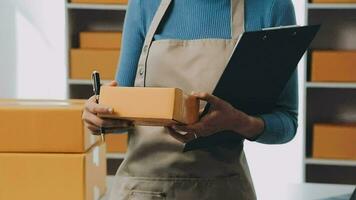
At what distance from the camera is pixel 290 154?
3.33 meters

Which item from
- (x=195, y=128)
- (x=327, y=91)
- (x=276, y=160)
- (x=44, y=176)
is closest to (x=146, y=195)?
(x=195, y=128)

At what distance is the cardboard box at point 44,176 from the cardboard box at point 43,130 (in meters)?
0.02

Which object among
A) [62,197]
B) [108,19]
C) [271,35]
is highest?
[108,19]

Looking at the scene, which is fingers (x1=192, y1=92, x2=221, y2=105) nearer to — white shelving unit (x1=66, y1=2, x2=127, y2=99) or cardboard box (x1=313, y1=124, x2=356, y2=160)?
cardboard box (x1=313, y1=124, x2=356, y2=160)

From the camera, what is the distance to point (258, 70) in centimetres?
101

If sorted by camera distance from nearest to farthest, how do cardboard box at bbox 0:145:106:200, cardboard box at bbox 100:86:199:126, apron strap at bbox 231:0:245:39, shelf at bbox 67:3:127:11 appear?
cardboard box at bbox 100:86:199:126 → apron strap at bbox 231:0:245:39 → cardboard box at bbox 0:145:106:200 → shelf at bbox 67:3:127:11

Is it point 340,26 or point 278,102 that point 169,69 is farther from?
point 340,26

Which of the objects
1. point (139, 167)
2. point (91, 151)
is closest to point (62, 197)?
point (91, 151)

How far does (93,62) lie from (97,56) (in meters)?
0.04

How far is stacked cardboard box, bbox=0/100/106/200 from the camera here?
132 cm

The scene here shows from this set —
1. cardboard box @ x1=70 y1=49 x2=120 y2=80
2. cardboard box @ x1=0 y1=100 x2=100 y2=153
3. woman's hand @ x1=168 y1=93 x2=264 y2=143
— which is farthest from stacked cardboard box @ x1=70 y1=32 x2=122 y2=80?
woman's hand @ x1=168 y1=93 x2=264 y2=143

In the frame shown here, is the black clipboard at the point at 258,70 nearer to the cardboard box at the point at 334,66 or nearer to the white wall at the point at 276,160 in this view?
the cardboard box at the point at 334,66

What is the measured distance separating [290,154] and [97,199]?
6.72 ft

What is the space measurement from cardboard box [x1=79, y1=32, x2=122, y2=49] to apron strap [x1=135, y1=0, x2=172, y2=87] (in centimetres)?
177
